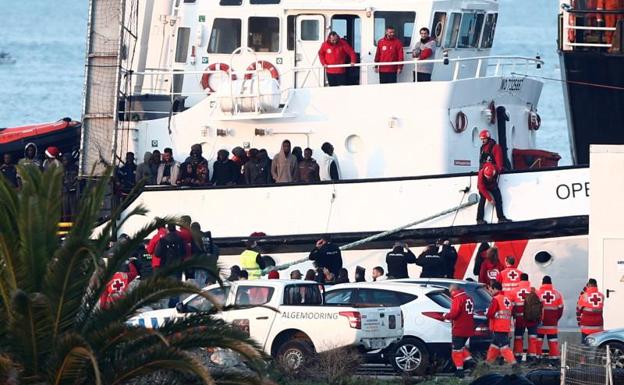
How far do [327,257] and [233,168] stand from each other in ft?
7.30

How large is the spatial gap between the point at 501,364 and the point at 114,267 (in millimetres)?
7193

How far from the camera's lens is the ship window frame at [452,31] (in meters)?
23.7

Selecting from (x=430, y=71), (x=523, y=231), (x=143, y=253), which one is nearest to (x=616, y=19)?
(x=430, y=71)

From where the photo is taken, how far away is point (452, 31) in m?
23.8

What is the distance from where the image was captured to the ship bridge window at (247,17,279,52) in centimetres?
2367

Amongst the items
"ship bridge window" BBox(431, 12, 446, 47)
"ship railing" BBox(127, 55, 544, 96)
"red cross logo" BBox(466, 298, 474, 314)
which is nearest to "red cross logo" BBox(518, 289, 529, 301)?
"red cross logo" BBox(466, 298, 474, 314)

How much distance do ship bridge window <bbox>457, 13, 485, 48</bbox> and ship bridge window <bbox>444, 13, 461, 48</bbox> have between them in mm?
106

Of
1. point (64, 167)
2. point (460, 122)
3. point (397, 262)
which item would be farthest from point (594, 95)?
point (64, 167)

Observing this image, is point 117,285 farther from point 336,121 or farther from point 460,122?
point 460,122

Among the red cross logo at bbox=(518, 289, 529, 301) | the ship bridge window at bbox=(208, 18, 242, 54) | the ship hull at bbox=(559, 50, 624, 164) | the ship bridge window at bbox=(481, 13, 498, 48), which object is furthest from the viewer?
the ship hull at bbox=(559, 50, 624, 164)

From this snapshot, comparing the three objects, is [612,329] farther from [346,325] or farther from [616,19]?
[616,19]

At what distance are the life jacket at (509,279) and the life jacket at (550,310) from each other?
1.10 ft

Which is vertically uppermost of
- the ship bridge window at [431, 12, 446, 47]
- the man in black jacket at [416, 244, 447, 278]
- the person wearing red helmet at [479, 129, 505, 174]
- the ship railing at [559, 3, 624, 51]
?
the ship railing at [559, 3, 624, 51]

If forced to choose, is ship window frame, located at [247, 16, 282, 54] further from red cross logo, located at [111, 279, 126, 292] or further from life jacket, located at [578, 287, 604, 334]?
life jacket, located at [578, 287, 604, 334]
